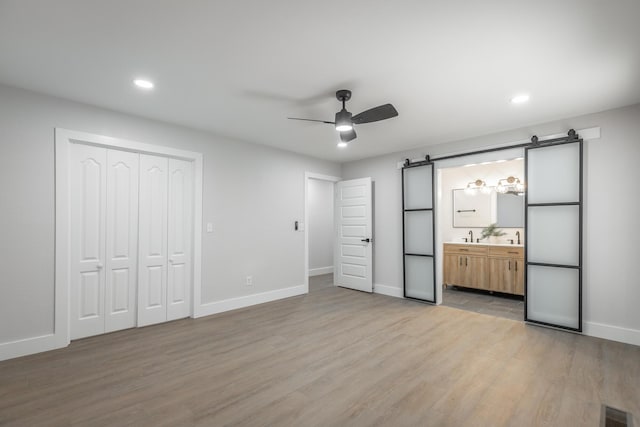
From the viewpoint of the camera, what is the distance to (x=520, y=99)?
327 cm

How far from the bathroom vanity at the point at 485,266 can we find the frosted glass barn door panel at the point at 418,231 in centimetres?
125

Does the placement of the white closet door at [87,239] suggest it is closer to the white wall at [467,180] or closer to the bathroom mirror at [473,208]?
the white wall at [467,180]

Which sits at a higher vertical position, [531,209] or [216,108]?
[216,108]

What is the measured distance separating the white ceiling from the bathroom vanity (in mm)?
2484

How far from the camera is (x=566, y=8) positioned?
6.27 feet

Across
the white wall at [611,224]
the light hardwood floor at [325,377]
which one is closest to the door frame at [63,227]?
the light hardwood floor at [325,377]

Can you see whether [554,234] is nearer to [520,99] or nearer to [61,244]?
[520,99]

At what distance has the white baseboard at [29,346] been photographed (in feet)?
9.59

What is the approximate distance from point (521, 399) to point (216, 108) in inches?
153

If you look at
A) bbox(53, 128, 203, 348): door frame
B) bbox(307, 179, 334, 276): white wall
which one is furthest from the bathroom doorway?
bbox(53, 128, 203, 348): door frame

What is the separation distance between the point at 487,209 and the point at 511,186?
25.0 inches

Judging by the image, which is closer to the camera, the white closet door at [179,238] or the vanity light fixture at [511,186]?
the white closet door at [179,238]

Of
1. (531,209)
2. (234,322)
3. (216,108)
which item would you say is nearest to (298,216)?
(234,322)

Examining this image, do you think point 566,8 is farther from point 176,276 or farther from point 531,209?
point 176,276
